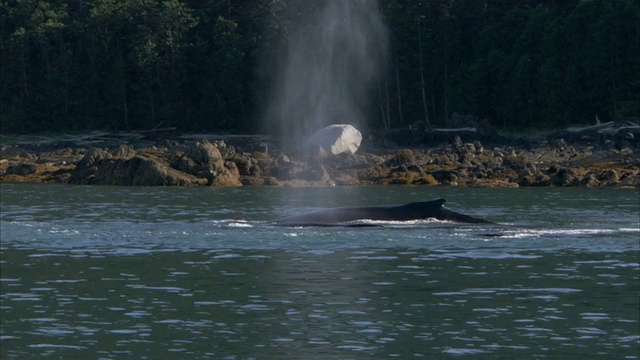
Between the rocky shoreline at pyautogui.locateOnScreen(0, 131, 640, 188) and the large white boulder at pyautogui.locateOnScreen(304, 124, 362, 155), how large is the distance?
1.34 meters

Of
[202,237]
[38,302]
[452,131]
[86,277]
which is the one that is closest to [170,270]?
[86,277]

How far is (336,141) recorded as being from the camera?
71438mm

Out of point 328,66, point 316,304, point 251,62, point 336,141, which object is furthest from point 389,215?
point 251,62

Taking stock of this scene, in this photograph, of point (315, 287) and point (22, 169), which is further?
point (22, 169)

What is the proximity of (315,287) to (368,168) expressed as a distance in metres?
41.7

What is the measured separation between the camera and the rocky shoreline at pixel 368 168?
59906mm

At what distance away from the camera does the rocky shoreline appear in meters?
59.9

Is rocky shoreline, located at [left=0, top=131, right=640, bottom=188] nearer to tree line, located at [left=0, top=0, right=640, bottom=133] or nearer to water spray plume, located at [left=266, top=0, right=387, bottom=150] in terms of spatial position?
tree line, located at [left=0, top=0, right=640, bottom=133]

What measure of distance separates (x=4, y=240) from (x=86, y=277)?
8.82m

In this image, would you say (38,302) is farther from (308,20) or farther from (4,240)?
(308,20)

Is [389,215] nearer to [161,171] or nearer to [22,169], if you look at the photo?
[161,171]

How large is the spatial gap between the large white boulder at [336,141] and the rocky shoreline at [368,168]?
4.39 feet

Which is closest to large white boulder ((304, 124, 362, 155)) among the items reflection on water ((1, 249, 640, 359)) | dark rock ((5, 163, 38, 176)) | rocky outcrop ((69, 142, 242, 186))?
rocky outcrop ((69, 142, 242, 186))

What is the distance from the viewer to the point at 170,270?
2683 centimetres
